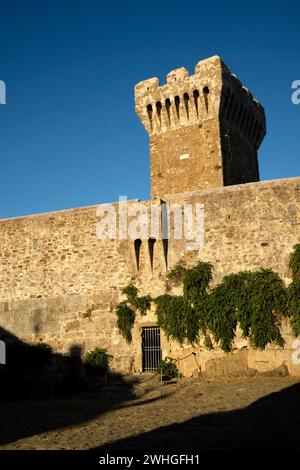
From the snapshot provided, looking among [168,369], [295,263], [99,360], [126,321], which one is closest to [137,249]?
[126,321]

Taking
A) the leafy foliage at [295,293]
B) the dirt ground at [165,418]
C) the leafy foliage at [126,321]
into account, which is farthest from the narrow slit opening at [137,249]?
the leafy foliage at [295,293]

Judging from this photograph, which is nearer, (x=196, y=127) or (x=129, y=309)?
(x=129, y=309)

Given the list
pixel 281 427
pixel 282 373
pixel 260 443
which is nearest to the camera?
pixel 260 443

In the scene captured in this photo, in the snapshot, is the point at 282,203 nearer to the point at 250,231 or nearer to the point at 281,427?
the point at 250,231

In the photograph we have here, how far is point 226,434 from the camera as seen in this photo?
824 cm

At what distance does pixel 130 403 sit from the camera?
13414mm

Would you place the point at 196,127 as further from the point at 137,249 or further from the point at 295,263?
the point at 295,263

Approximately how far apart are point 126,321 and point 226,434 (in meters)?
8.42

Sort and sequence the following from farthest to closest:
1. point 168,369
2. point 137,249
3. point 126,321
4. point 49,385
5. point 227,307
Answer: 1. point 49,385
2. point 137,249
3. point 126,321
4. point 168,369
5. point 227,307

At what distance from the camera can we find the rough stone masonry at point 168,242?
15.3 meters

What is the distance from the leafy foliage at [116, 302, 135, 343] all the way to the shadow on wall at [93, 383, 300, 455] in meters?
6.25

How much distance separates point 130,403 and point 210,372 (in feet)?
9.20

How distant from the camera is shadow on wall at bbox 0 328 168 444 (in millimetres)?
13883

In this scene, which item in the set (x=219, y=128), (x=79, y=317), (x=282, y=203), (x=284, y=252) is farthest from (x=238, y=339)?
(x=219, y=128)
